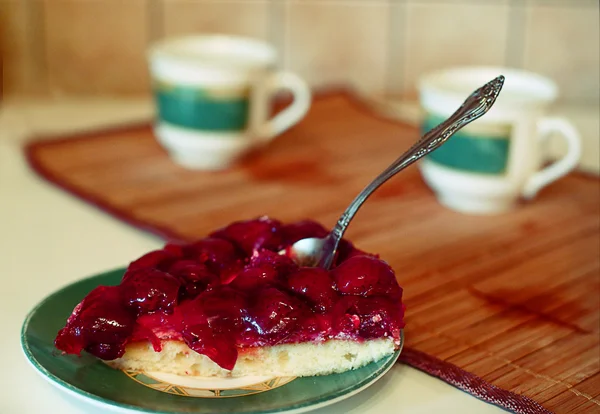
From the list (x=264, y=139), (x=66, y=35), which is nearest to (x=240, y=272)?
(x=264, y=139)

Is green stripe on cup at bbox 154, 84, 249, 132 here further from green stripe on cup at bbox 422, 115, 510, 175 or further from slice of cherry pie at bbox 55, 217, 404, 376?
slice of cherry pie at bbox 55, 217, 404, 376

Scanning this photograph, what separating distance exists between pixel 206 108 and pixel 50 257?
0.30 meters

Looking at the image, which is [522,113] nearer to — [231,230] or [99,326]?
[231,230]

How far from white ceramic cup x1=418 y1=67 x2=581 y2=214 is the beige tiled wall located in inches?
17.5

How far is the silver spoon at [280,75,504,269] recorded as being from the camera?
2.19 feet

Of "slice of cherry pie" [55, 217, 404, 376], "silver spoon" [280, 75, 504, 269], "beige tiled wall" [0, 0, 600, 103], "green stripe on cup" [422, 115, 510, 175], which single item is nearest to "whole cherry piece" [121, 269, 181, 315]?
"slice of cherry pie" [55, 217, 404, 376]

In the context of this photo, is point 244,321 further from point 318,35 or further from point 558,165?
point 318,35

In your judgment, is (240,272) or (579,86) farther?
(579,86)

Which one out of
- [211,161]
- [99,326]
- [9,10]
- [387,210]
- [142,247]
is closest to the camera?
[99,326]

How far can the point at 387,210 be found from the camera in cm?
94

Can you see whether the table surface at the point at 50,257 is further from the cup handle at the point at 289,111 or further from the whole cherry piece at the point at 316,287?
the cup handle at the point at 289,111

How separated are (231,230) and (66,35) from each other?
Answer: 79cm

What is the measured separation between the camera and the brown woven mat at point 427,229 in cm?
63

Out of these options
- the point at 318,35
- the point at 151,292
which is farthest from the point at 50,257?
the point at 318,35
